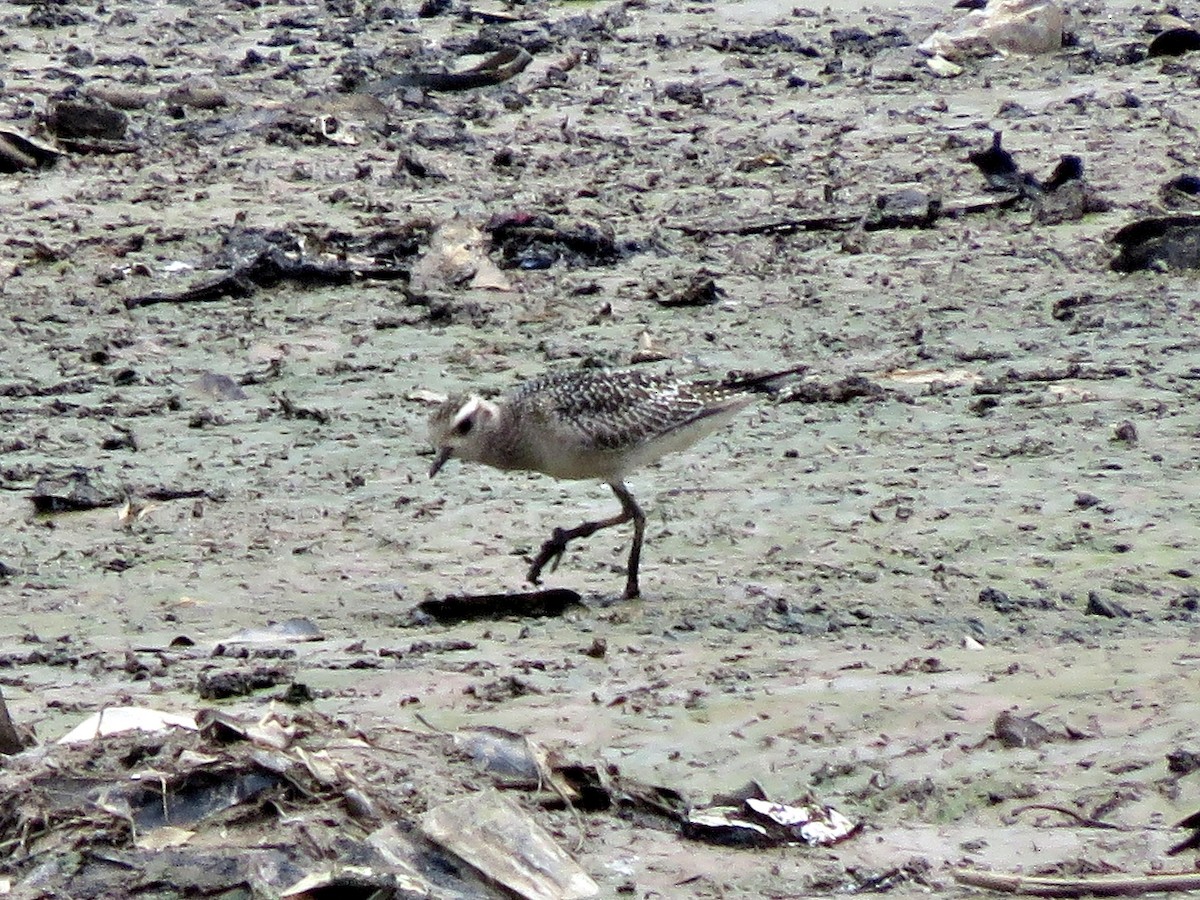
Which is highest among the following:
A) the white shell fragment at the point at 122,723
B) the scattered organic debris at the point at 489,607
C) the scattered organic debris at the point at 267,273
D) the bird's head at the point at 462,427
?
the white shell fragment at the point at 122,723

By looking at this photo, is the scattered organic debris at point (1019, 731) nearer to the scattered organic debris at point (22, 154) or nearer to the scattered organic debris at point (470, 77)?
the scattered organic debris at point (22, 154)

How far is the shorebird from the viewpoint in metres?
7.80

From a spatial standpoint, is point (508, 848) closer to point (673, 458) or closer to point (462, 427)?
Answer: point (462, 427)

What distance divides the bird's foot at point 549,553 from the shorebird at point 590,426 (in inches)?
2.9

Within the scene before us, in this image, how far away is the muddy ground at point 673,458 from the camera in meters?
5.51

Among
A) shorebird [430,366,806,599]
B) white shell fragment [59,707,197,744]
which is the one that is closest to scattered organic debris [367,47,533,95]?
shorebird [430,366,806,599]

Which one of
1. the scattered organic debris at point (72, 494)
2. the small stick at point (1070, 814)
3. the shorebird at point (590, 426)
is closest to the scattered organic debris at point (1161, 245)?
the shorebird at point (590, 426)

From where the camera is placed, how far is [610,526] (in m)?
7.86

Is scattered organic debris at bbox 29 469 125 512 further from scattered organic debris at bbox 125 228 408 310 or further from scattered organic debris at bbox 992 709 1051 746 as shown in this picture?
scattered organic debris at bbox 992 709 1051 746

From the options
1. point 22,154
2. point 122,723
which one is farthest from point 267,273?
point 122,723

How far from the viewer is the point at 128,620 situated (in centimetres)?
709

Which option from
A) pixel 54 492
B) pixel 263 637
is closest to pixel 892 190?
pixel 54 492

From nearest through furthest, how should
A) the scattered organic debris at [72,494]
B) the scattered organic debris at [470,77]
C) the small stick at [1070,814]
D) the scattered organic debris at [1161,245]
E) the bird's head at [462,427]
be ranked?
the small stick at [1070,814] → the bird's head at [462,427] → the scattered organic debris at [72,494] → the scattered organic debris at [1161,245] → the scattered organic debris at [470,77]

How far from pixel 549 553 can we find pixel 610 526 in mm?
455
